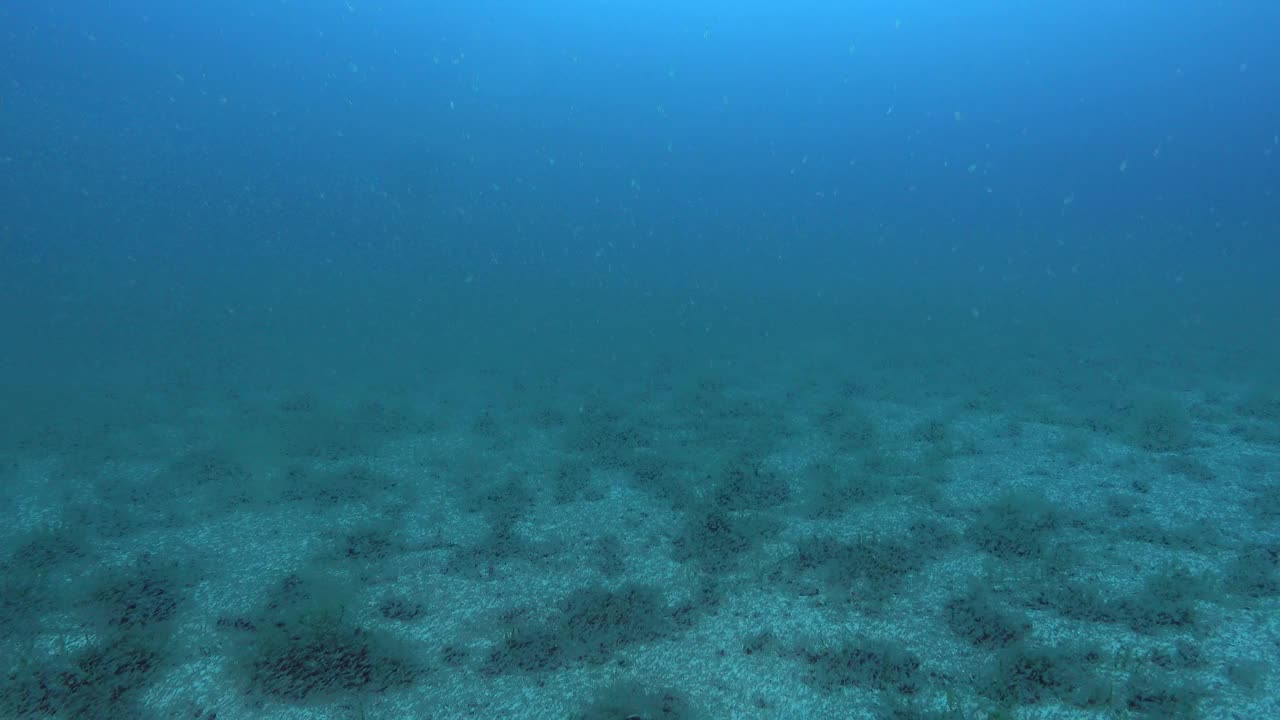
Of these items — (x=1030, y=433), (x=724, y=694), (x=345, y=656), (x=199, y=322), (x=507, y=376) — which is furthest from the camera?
(x=199, y=322)

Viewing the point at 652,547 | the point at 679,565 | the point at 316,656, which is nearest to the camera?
the point at 316,656

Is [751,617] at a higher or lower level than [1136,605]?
lower

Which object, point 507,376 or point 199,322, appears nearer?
point 507,376

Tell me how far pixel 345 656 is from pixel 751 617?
3.08 meters

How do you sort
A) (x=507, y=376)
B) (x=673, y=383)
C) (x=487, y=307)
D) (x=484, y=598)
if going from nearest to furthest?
1. (x=484, y=598)
2. (x=673, y=383)
3. (x=507, y=376)
4. (x=487, y=307)

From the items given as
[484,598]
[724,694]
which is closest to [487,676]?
[484,598]

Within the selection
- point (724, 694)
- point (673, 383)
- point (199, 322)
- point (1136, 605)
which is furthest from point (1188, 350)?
point (199, 322)

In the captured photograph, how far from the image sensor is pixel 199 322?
897 inches

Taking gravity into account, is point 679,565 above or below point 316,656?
above

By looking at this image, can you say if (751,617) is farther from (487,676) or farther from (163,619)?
(163,619)

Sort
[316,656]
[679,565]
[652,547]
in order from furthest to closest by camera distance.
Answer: [652,547] < [679,565] < [316,656]

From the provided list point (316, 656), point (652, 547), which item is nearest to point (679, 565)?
point (652, 547)

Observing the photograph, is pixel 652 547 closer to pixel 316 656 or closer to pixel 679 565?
pixel 679 565

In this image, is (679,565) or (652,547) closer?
(679,565)
